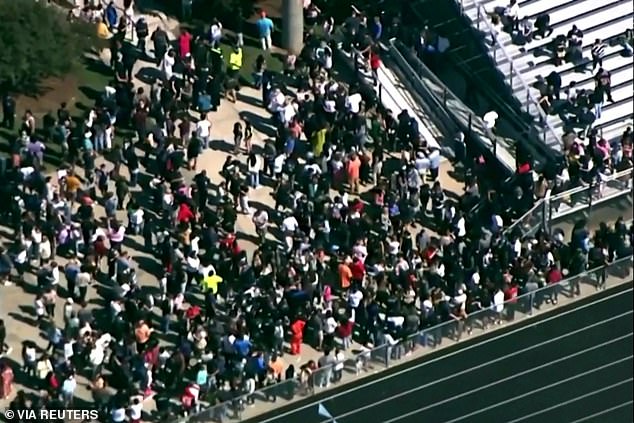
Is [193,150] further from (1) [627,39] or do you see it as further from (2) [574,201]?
(1) [627,39]

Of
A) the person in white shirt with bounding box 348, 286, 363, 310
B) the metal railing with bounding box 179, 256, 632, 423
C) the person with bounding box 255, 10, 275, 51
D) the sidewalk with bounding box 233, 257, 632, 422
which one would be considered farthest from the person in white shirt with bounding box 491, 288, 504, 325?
the person with bounding box 255, 10, 275, 51

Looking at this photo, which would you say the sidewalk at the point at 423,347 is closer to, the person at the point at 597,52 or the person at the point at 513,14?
the person at the point at 597,52

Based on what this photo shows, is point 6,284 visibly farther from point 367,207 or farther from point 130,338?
point 367,207

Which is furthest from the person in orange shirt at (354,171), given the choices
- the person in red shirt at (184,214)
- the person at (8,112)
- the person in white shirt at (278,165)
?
the person at (8,112)

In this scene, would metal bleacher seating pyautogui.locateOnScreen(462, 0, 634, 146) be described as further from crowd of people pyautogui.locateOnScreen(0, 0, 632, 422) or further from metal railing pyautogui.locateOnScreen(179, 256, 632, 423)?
metal railing pyautogui.locateOnScreen(179, 256, 632, 423)

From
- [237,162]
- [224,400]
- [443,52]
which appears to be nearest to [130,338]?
[224,400]

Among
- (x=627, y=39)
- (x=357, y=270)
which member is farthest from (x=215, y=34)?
(x=627, y=39)

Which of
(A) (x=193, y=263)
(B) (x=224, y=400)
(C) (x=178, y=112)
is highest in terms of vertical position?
(C) (x=178, y=112)
